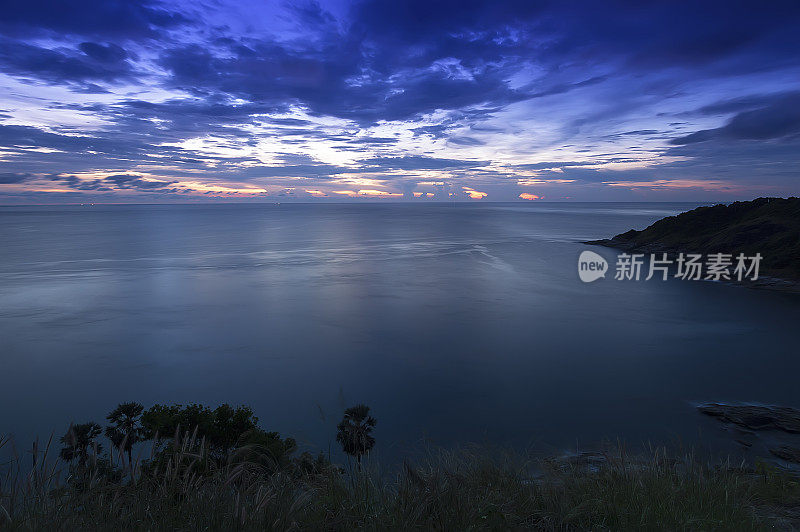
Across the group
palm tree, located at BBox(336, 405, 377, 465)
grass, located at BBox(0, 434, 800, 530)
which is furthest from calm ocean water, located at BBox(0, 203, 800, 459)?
grass, located at BBox(0, 434, 800, 530)

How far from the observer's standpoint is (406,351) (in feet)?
118

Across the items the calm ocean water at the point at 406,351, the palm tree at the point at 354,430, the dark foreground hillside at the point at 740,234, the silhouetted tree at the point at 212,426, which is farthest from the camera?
the dark foreground hillside at the point at 740,234

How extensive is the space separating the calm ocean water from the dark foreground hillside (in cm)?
1189

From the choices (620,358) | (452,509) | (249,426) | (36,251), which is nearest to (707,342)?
(620,358)

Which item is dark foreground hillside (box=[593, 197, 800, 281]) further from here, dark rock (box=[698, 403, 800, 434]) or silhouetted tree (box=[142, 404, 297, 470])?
silhouetted tree (box=[142, 404, 297, 470])

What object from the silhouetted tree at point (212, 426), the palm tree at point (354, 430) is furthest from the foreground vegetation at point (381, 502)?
the palm tree at point (354, 430)

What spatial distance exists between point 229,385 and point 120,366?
1006 cm

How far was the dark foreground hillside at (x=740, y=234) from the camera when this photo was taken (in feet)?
206

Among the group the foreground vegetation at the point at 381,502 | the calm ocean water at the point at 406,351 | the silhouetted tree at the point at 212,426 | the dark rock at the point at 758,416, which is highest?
the foreground vegetation at the point at 381,502

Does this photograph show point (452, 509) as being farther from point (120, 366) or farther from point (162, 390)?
point (120, 366)
